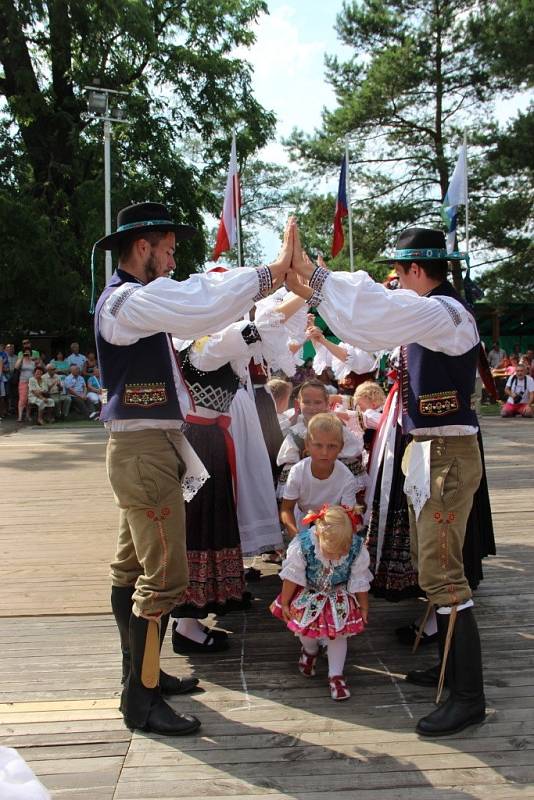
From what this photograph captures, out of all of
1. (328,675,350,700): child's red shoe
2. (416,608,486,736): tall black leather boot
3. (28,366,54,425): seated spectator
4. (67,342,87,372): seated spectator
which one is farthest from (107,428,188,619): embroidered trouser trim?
(67,342,87,372): seated spectator

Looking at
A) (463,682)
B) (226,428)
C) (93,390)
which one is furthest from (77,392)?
(463,682)

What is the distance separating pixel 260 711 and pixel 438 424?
116 centimetres

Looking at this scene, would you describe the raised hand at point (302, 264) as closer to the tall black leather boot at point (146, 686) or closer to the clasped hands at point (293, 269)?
the clasped hands at point (293, 269)

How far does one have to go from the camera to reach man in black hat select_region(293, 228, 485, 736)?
2426 millimetres

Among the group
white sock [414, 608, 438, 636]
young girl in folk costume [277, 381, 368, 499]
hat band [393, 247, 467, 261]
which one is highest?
hat band [393, 247, 467, 261]

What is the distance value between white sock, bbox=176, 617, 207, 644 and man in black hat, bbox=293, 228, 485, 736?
41.2 inches

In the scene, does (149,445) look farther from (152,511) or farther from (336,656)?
(336,656)

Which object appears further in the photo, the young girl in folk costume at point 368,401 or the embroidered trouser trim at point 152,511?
the young girl in folk costume at point 368,401

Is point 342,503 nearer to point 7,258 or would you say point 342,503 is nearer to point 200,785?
point 200,785

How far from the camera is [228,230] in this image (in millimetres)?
10094

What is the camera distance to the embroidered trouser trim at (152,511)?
2.54 metres

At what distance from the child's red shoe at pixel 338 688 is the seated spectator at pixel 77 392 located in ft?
41.0

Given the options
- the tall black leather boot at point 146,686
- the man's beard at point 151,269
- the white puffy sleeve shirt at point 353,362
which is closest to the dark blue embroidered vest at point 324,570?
the tall black leather boot at point 146,686

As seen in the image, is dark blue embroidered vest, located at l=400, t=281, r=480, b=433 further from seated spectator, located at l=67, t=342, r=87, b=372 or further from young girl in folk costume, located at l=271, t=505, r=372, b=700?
seated spectator, located at l=67, t=342, r=87, b=372
